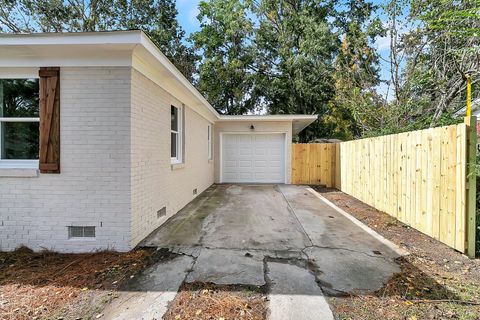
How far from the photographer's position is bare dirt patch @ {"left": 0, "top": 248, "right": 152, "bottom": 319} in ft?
8.22

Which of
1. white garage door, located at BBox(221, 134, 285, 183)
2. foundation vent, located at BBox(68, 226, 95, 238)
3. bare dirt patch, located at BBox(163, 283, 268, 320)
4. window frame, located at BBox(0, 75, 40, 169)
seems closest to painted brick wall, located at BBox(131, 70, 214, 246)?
foundation vent, located at BBox(68, 226, 95, 238)

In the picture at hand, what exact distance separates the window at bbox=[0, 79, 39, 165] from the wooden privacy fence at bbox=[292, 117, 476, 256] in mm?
6125

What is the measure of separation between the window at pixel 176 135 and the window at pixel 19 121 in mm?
2714

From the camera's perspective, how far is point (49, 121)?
12.4 ft

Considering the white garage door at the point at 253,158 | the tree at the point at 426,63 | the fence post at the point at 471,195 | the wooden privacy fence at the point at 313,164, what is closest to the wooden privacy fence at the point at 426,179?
the fence post at the point at 471,195

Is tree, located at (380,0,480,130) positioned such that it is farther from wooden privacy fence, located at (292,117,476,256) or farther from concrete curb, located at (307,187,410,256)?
concrete curb, located at (307,187,410,256)

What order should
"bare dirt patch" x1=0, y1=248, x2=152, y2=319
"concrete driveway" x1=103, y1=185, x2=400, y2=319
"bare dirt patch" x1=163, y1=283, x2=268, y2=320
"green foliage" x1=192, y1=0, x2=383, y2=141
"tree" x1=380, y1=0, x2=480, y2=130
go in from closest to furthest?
"bare dirt patch" x1=163, y1=283, x2=268, y2=320 < "bare dirt patch" x1=0, y1=248, x2=152, y2=319 < "concrete driveway" x1=103, y1=185, x2=400, y2=319 < "tree" x1=380, y1=0, x2=480, y2=130 < "green foliage" x1=192, y1=0, x2=383, y2=141

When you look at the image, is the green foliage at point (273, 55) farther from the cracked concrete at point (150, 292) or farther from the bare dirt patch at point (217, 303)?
the bare dirt patch at point (217, 303)

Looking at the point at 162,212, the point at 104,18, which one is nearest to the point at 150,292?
the point at 162,212

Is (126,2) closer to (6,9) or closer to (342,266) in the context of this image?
(6,9)

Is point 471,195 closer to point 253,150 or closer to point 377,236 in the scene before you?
point 377,236

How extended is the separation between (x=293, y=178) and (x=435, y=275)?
8.25 m

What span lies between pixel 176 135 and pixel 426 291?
18.1 ft

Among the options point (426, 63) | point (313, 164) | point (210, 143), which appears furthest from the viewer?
point (313, 164)
